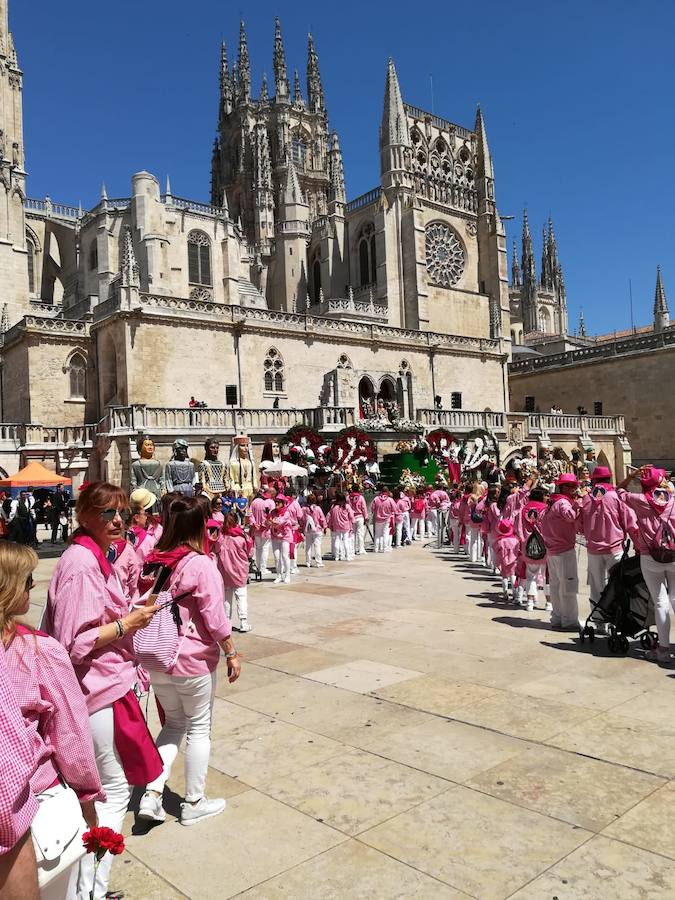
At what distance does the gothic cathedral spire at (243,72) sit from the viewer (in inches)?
2404

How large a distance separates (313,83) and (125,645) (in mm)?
70003

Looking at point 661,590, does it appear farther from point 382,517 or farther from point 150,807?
point 382,517

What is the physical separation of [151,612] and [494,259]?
48.8 metres

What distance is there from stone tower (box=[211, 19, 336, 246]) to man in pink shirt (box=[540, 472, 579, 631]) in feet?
170

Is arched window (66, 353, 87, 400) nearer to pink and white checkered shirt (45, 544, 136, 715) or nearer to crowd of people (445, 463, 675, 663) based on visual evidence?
crowd of people (445, 463, 675, 663)

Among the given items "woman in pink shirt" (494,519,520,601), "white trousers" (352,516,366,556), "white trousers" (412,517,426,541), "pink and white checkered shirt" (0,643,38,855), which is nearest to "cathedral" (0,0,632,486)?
"white trousers" (412,517,426,541)

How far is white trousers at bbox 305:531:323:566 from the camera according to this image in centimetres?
1495

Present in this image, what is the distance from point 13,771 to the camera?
186 cm

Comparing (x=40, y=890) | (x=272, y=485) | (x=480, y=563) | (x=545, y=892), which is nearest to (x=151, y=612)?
(x=40, y=890)

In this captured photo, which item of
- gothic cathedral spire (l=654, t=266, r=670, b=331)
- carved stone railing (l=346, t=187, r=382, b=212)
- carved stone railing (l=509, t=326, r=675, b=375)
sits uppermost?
carved stone railing (l=346, t=187, r=382, b=212)

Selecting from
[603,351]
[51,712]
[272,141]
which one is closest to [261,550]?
[51,712]

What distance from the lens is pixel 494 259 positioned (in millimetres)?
48375

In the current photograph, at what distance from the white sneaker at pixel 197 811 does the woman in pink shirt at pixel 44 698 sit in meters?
1.80

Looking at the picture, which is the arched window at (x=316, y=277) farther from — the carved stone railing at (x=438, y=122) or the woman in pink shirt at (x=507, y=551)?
the woman in pink shirt at (x=507, y=551)
